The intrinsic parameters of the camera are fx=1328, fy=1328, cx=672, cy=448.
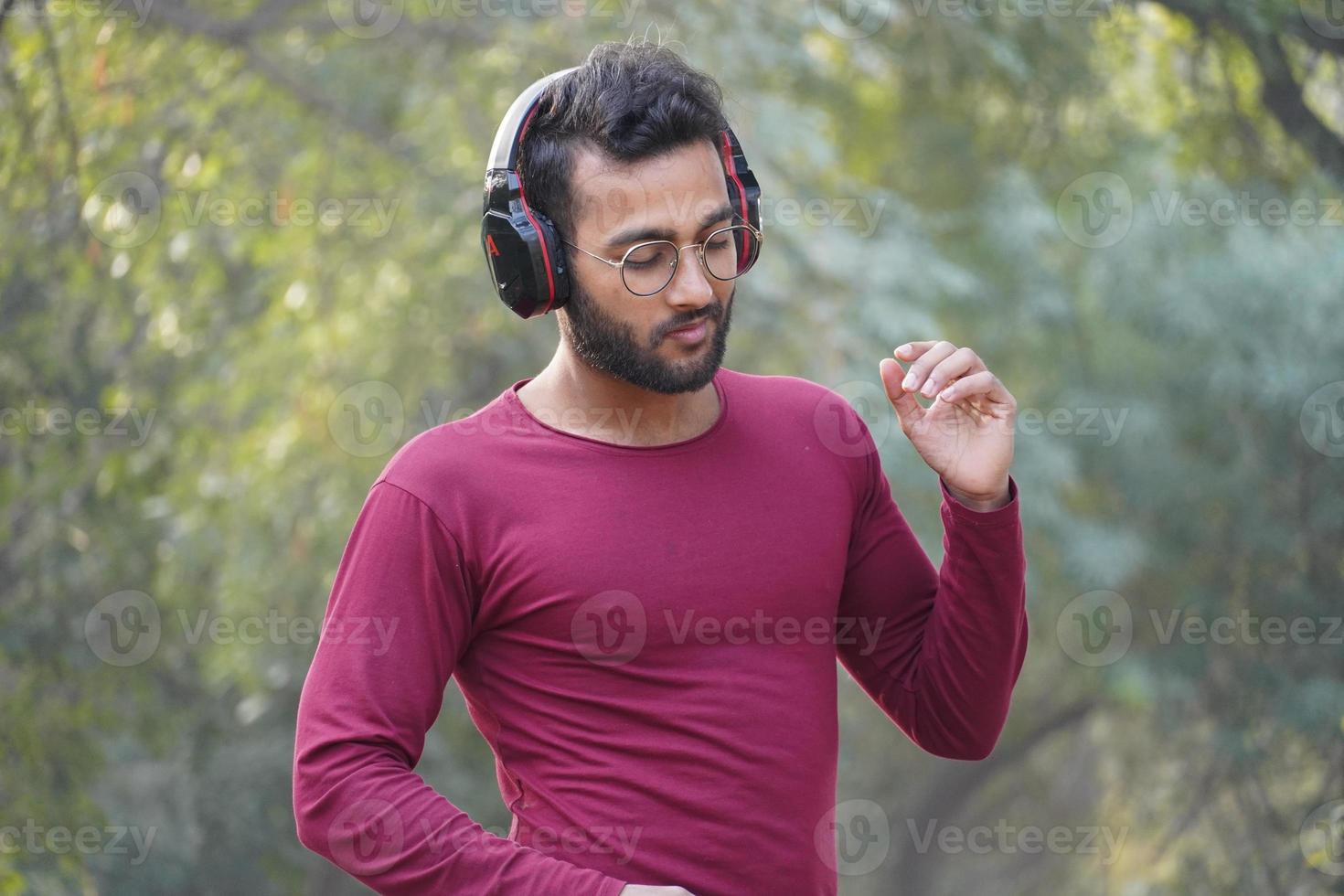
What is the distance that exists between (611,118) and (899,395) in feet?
1.76

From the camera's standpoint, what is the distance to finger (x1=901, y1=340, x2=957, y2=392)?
5.67 feet

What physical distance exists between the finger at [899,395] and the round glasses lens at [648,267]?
1.01ft

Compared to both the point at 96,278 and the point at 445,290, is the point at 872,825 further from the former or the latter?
the point at 96,278

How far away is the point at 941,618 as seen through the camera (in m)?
1.81

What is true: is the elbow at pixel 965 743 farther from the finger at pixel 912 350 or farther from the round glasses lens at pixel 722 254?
the round glasses lens at pixel 722 254

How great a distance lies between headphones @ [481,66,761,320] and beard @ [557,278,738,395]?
0.04m

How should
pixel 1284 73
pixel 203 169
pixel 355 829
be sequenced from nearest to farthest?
pixel 355 829 → pixel 1284 73 → pixel 203 169

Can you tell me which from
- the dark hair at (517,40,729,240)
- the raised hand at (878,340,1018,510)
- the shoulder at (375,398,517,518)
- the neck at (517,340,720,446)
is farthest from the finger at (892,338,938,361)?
the shoulder at (375,398,517,518)

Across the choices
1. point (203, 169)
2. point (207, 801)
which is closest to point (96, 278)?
point (203, 169)

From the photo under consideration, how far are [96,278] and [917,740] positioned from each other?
11.6ft

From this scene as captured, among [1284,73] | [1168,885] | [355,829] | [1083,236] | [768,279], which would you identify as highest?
[1284,73]

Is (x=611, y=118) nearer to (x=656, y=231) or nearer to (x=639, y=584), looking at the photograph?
(x=656, y=231)

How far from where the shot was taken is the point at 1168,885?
24.5 feet

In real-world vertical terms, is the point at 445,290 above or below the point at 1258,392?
above
